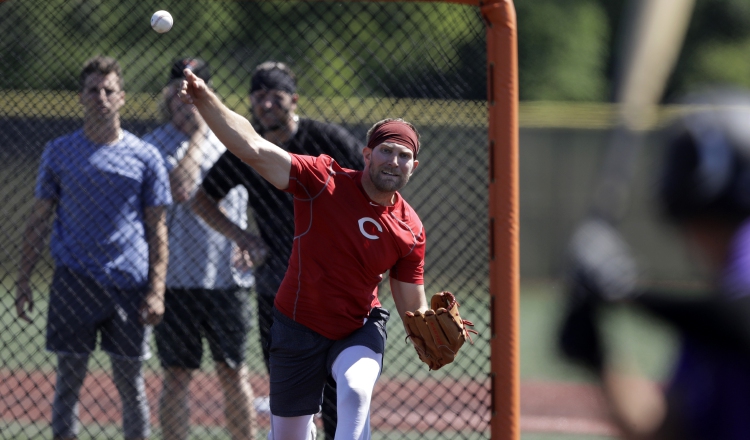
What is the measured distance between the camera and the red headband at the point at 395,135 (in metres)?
3.33

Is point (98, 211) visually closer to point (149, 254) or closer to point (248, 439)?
point (149, 254)

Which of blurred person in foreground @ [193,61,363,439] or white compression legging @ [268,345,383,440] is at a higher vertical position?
blurred person in foreground @ [193,61,363,439]

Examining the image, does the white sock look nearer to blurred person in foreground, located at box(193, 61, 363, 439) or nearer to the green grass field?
blurred person in foreground, located at box(193, 61, 363, 439)

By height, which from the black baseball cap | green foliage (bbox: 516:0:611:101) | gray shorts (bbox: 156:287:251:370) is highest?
green foliage (bbox: 516:0:611:101)

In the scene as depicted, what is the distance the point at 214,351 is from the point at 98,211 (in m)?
0.97

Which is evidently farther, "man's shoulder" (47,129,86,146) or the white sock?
"man's shoulder" (47,129,86,146)

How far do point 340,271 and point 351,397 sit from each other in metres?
0.52

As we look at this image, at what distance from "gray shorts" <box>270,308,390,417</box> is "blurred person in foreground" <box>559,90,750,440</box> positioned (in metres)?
1.83

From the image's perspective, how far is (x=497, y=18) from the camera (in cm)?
364

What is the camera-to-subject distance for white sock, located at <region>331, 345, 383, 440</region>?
3.20 m

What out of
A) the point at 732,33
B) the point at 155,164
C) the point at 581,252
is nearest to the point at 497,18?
the point at 155,164

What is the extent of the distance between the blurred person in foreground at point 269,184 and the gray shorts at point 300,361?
1.76 feet

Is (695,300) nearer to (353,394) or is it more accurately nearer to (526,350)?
(353,394)

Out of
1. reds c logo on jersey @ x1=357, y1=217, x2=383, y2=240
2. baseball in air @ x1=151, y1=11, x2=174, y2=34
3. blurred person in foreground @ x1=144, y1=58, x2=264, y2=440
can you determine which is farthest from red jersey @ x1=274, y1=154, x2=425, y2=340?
→ blurred person in foreground @ x1=144, y1=58, x2=264, y2=440
